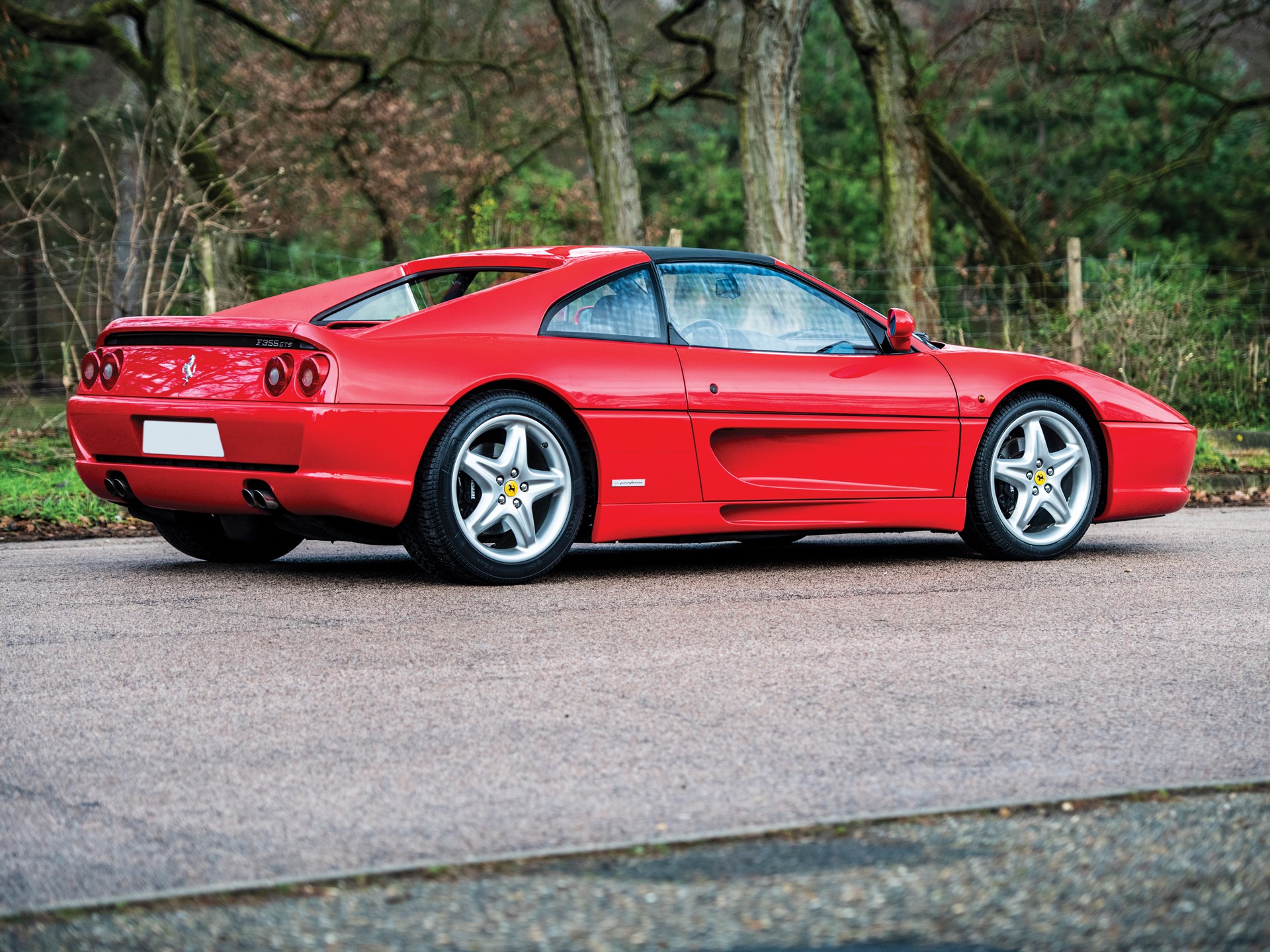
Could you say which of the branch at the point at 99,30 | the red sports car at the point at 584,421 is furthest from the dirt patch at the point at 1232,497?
the branch at the point at 99,30

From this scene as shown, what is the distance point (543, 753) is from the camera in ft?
11.6

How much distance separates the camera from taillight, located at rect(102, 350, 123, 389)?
6156 mm

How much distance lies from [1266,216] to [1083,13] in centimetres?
1107

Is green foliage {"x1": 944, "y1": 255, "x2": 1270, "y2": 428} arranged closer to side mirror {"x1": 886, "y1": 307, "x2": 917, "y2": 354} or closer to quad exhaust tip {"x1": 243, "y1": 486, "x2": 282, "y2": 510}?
side mirror {"x1": 886, "y1": 307, "x2": 917, "y2": 354}

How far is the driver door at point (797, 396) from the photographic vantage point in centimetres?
638

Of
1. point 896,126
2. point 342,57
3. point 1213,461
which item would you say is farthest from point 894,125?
point 1213,461

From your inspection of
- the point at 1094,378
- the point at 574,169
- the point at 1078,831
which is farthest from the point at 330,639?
the point at 574,169

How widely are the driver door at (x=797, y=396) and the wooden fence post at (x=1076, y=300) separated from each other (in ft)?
25.6

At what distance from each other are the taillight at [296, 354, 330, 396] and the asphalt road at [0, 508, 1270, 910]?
786mm

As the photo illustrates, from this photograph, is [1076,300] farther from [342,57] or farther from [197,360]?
[342,57]

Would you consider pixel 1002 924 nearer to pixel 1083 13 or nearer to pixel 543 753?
pixel 543 753

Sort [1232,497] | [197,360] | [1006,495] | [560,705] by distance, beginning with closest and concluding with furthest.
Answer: [560,705]
[197,360]
[1006,495]
[1232,497]

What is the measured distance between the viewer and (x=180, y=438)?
590 cm

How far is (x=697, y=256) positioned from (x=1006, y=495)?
1.79 m
